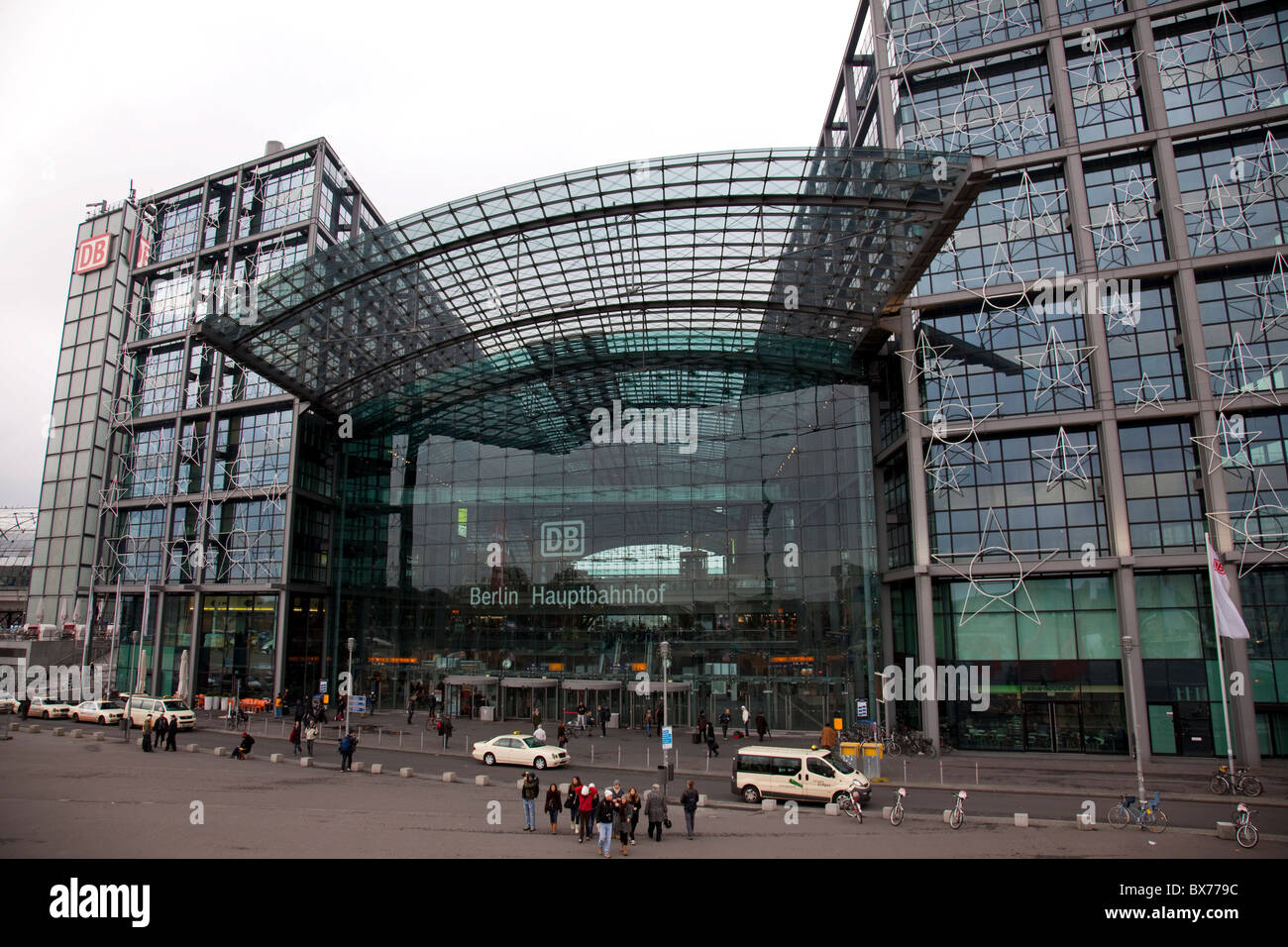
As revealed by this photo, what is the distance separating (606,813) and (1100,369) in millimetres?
28496

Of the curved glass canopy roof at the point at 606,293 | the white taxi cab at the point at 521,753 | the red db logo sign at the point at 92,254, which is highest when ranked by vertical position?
the red db logo sign at the point at 92,254

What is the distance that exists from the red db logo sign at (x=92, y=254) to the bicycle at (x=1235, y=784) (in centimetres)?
7039

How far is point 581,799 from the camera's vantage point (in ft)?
51.6

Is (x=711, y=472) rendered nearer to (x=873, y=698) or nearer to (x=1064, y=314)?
(x=873, y=698)

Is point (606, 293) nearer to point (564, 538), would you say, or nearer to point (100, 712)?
point (564, 538)

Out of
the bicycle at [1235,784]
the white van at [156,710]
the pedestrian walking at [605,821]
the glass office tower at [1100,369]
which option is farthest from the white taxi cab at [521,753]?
the bicycle at [1235,784]

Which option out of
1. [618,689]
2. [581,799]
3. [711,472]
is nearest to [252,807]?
[581,799]

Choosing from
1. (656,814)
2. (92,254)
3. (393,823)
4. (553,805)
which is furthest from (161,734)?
(92,254)

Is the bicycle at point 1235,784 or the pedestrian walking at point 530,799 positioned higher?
the pedestrian walking at point 530,799

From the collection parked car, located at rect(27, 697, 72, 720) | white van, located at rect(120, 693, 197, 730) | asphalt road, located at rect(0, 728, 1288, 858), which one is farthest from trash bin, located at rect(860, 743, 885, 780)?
parked car, located at rect(27, 697, 72, 720)

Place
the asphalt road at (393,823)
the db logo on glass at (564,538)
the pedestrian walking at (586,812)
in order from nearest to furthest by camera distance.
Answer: the asphalt road at (393,823) → the pedestrian walking at (586,812) → the db logo on glass at (564,538)

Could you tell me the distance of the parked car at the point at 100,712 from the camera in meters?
37.2

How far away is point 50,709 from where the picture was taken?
131ft

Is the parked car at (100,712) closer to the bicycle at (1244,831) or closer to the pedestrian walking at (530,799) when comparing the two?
the pedestrian walking at (530,799)
